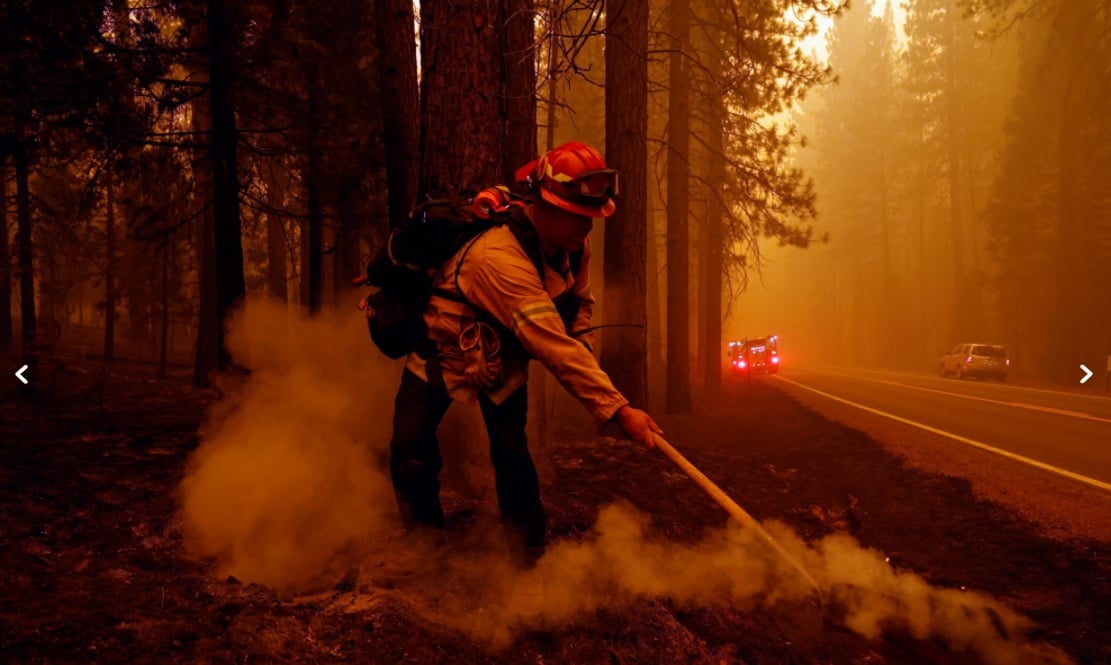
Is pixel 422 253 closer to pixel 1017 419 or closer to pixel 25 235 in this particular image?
pixel 1017 419

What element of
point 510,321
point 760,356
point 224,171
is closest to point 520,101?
point 510,321

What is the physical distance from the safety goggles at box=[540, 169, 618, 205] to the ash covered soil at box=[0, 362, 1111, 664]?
189 cm

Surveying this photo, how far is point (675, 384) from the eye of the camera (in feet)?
44.9

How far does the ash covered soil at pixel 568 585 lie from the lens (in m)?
2.89

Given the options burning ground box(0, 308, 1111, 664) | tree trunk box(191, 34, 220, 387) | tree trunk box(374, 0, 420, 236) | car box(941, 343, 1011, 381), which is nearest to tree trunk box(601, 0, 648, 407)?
burning ground box(0, 308, 1111, 664)

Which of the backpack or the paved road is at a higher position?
the backpack

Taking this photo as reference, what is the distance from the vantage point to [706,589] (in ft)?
13.6

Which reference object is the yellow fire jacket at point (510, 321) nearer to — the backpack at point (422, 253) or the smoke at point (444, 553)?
the backpack at point (422, 253)

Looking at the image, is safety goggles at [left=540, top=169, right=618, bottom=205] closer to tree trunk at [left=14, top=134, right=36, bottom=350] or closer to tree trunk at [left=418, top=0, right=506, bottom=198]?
tree trunk at [left=418, top=0, right=506, bottom=198]

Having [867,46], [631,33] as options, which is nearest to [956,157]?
[867,46]

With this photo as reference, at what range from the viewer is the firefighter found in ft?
9.84

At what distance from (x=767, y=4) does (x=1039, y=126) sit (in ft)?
88.0

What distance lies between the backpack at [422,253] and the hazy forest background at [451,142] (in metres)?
1.10

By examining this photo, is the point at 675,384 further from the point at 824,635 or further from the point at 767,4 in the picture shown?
the point at 824,635
